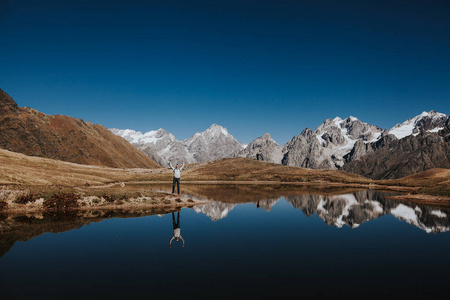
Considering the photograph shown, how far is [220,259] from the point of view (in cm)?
1867

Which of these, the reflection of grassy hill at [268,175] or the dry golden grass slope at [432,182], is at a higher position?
the reflection of grassy hill at [268,175]

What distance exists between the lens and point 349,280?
1559 centimetres

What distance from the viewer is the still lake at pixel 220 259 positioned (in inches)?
556

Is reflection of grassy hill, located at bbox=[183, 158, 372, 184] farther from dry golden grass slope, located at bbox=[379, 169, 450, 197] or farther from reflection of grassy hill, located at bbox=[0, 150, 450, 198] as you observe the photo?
dry golden grass slope, located at bbox=[379, 169, 450, 197]

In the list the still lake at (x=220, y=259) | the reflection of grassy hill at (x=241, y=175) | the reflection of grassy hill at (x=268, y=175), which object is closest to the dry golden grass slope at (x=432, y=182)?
the reflection of grassy hill at (x=241, y=175)

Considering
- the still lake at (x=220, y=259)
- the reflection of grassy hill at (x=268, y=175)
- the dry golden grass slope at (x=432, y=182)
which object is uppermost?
the reflection of grassy hill at (x=268, y=175)

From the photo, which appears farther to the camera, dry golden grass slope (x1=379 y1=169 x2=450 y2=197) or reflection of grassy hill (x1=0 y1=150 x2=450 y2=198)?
reflection of grassy hill (x1=0 y1=150 x2=450 y2=198)

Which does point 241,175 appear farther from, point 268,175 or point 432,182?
point 432,182

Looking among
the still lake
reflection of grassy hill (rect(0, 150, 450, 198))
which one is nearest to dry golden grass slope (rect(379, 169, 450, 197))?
reflection of grassy hill (rect(0, 150, 450, 198))

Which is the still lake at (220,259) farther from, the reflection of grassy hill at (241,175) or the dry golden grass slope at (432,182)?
the reflection of grassy hill at (241,175)

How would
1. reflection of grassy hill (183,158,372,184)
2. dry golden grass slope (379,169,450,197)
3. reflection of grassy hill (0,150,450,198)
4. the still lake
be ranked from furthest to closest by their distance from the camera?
reflection of grassy hill (183,158,372,184) → reflection of grassy hill (0,150,450,198) → dry golden grass slope (379,169,450,197) → the still lake

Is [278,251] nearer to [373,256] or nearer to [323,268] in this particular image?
[323,268]

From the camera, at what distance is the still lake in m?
14.1

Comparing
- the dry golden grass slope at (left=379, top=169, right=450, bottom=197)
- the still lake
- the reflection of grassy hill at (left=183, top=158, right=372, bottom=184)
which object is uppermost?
the reflection of grassy hill at (left=183, top=158, right=372, bottom=184)
